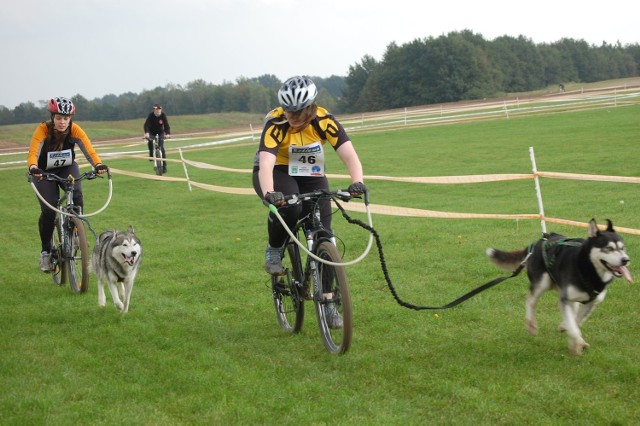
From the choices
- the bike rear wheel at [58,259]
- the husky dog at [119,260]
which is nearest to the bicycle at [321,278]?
the husky dog at [119,260]

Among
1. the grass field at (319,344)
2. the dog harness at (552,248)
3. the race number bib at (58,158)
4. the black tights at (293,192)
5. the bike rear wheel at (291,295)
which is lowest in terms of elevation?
the grass field at (319,344)

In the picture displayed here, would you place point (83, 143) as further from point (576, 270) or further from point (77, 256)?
point (576, 270)

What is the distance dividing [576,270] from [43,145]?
6.80 metres

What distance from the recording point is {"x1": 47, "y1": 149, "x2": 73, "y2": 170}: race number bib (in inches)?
377

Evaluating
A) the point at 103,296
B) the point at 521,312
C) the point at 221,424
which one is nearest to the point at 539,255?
the point at 521,312

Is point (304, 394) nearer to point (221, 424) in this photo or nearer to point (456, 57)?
point (221, 424)

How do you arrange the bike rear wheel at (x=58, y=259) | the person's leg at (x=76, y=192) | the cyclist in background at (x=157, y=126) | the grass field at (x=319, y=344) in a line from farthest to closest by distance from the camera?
the cyclist in background at (x=157, y=126)
the bike rear wheel at (x=58, y=259)
the person's leg at (x=76, y=192)
the grass field at (x=319, y=344)

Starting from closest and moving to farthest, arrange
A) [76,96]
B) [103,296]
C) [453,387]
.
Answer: [453,387], [103,296], [76,96]

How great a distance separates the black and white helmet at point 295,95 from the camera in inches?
246

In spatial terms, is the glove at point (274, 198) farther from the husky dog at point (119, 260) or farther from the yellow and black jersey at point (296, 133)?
the husky dog at point (119, 260)

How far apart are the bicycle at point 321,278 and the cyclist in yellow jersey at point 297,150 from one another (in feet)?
0.46

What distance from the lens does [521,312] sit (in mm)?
7590

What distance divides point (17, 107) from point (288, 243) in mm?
108908

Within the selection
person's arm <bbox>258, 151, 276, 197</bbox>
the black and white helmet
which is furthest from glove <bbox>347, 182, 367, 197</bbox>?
the black and white helmet
